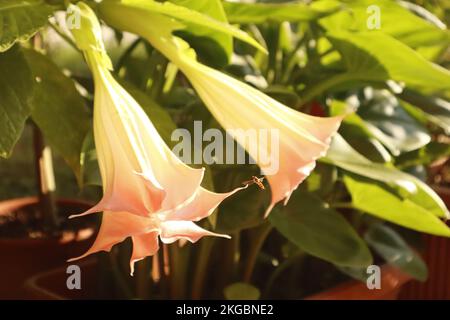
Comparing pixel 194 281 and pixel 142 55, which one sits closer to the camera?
pixel 194 281

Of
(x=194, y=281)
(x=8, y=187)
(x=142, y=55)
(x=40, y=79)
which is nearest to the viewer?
(x=40, y=79)

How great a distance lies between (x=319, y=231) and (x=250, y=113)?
0.58 feet

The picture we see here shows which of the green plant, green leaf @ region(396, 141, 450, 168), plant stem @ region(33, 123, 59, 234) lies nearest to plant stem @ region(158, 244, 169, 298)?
the green plant

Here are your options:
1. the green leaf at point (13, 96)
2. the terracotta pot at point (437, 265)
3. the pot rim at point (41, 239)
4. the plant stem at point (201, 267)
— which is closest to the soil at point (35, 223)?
the pot rim at point (41, 239)

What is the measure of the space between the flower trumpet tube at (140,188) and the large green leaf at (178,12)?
0.06 m

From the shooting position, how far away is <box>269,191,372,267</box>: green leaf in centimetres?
46

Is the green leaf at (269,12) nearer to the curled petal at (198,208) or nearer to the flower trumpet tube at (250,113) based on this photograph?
the flower trumpet tube at (250,113)

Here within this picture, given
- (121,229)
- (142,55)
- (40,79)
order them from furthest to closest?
(142,55), (40,79), (121,229)

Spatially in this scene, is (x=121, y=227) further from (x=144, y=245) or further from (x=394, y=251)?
(x=394, y=251)

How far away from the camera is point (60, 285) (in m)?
0.54

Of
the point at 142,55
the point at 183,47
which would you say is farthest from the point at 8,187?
the point at 183,47

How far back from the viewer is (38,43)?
1.83 ft
